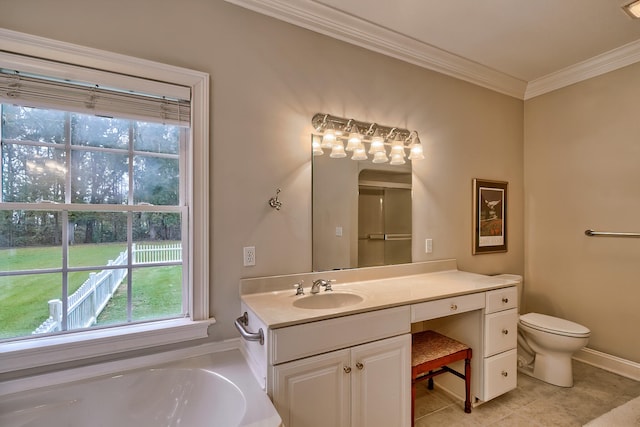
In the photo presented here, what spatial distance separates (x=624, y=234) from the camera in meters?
2.37

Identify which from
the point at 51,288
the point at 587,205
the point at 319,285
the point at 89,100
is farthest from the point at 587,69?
the point at 51,288

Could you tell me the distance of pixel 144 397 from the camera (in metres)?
1.37

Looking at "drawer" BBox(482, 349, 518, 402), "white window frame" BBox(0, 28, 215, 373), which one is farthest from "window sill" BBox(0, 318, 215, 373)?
"drawer" BBox(482, 349, 518, 402)

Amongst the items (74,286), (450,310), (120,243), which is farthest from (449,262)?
(74,286)

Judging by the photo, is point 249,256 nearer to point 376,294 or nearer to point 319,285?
point 319,285

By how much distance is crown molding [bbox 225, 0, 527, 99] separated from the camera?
5.80 feet

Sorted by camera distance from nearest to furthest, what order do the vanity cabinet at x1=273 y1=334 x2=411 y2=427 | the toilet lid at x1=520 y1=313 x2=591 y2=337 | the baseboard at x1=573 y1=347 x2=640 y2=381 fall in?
the vanity cabinet at x1=273 y1=334 x2=411 y2=427, the toilet lid at x1=520 y1=313 x2=591 y2=337, the baseboard at x1=573 y1=347 x2=640 y2=381

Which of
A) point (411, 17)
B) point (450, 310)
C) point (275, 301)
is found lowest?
point (450, 310)

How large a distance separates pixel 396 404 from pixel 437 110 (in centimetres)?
217

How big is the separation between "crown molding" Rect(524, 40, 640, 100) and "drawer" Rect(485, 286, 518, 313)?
6.78ft

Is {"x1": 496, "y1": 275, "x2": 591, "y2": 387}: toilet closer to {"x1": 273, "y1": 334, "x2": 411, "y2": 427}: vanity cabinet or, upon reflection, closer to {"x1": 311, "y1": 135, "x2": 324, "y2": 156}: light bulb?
{"x1": 273, "y1": 334, "x2": 411, "y2": 427}: vanity cabinet

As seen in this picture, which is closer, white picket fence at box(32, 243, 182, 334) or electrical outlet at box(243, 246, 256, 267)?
white picket fence at box(32, 243, 182, 334)

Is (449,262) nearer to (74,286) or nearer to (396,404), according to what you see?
(396,404)

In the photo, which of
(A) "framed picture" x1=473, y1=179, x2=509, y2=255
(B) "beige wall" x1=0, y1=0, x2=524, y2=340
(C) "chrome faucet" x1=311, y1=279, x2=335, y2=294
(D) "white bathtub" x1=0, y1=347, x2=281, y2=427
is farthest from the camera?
(A) "framed picture" x1=473, y1=179, x2=509, y2=255
